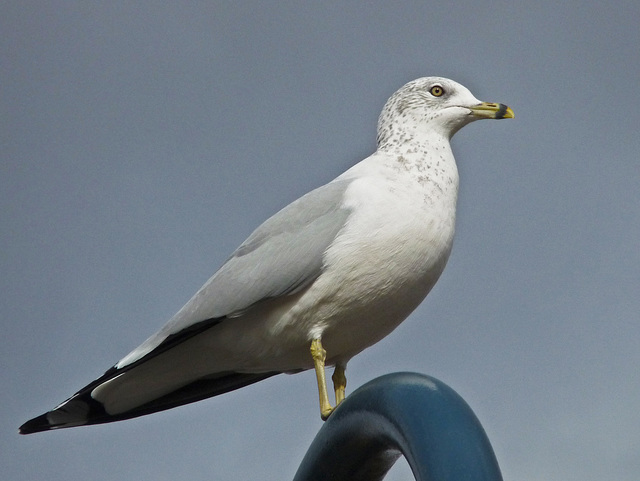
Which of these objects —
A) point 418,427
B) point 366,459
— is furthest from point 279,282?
point 418,427

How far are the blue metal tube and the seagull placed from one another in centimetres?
101

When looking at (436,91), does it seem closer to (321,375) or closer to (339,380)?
(339,380)

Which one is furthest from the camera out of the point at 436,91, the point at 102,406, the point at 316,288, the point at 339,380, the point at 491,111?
the point at 436,91

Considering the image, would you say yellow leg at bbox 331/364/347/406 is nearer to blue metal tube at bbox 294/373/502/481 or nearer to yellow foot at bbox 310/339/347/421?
yellow foot at bbox 310/339/347/421

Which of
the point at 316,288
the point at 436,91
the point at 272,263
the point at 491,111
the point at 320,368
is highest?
the point at 436,91

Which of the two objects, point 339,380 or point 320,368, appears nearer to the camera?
point 320,368

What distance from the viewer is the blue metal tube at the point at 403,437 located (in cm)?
271

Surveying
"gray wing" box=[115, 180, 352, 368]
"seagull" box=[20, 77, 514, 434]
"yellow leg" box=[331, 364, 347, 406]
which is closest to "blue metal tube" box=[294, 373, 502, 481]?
"seagull" box=[20, 77, 514, 434]

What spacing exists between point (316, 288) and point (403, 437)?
1733 mm

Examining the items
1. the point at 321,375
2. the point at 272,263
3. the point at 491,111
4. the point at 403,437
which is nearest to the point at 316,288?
the point at 272,263

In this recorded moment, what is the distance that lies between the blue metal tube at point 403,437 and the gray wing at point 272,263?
3.64ft

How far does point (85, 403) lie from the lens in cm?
517

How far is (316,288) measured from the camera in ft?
15.5

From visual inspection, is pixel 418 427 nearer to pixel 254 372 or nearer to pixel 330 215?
pixel 330 215
